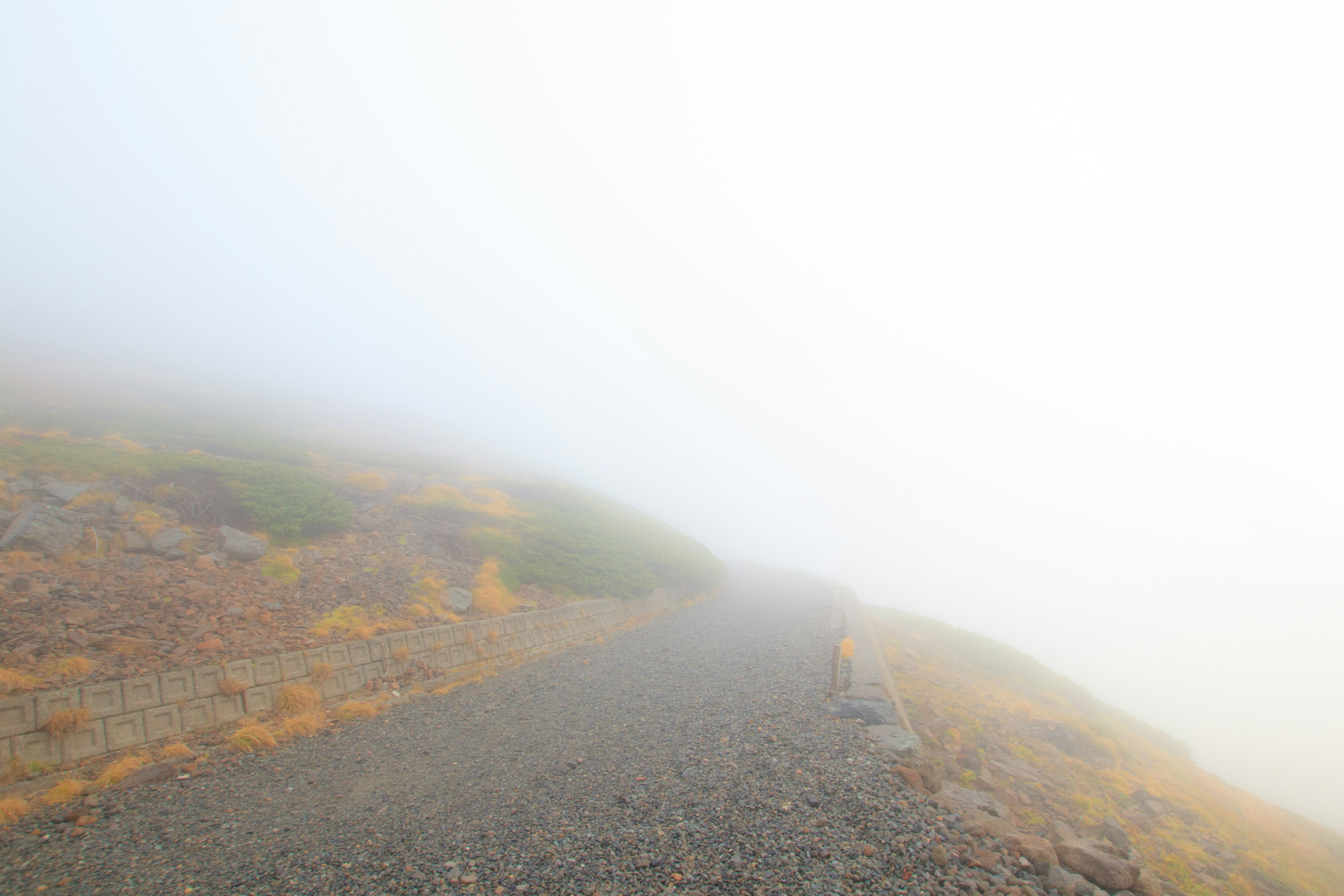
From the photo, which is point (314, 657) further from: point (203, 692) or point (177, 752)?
point (177, 752)

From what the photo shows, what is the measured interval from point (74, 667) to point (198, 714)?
2020 millimetres

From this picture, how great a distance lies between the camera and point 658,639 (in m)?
19.4

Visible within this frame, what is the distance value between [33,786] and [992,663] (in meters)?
31.9

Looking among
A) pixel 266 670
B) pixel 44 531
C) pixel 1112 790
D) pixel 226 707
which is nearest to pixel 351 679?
pixel 266 670

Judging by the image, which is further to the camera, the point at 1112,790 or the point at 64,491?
the point at 64,491

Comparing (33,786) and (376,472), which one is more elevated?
(376,472)

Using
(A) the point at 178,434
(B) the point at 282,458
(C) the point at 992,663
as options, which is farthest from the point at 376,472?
(C) the point at 992,663

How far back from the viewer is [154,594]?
10.8m

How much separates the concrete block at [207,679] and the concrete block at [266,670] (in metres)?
0.55

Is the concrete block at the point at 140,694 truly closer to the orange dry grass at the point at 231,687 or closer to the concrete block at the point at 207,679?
the concrete block at the point at 207,679

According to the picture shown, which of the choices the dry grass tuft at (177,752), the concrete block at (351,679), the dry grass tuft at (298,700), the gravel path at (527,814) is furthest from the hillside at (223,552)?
the gravel path at (527,814)

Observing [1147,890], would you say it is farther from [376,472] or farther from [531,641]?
[376,472]

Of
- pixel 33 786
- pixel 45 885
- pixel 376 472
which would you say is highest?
pixel 376 472

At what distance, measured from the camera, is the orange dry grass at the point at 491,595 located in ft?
54.3
